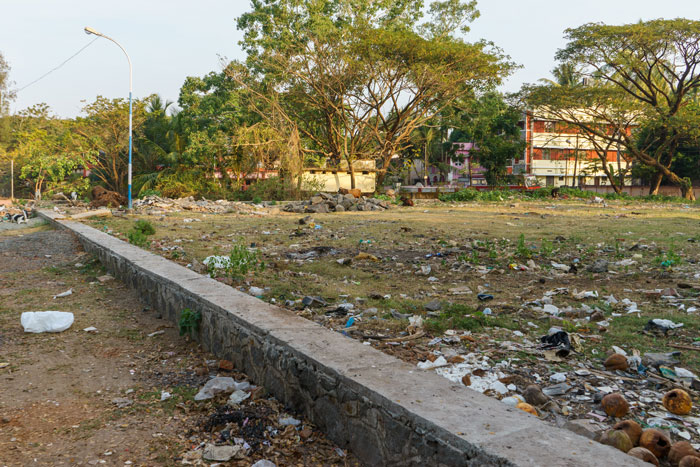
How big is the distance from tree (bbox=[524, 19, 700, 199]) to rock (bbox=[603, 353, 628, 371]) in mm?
22107

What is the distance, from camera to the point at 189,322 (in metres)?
3.31

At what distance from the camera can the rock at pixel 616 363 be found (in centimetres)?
243

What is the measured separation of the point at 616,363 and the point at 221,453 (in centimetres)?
188

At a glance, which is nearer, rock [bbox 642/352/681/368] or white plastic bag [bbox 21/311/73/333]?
rock [bbox 642/352/681/368]

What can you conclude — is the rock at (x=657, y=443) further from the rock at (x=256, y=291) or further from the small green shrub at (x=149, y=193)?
the small green shrub at (x=149, y=193)

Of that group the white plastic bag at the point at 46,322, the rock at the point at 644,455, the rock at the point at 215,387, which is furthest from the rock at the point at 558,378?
the white plastic bag at the point at 46,322

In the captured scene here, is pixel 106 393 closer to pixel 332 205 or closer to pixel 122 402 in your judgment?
pixel 122 402

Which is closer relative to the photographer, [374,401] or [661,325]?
[374,401]

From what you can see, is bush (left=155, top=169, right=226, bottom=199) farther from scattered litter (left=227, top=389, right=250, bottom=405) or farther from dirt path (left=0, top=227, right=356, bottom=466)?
scattered litter (left=227, top=389, right=250, bottom=405)

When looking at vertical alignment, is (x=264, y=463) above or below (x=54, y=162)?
below

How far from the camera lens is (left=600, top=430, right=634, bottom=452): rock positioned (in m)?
1.63

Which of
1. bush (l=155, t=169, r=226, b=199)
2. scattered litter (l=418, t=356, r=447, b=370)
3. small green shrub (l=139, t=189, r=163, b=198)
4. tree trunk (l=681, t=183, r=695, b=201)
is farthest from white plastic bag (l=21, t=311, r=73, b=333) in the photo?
tree trunk (l=681, t=183, r=695, b=201)

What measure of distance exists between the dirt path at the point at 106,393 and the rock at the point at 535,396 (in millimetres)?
827

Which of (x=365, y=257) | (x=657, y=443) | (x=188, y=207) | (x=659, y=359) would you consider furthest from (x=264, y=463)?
(x=188, y=207)
